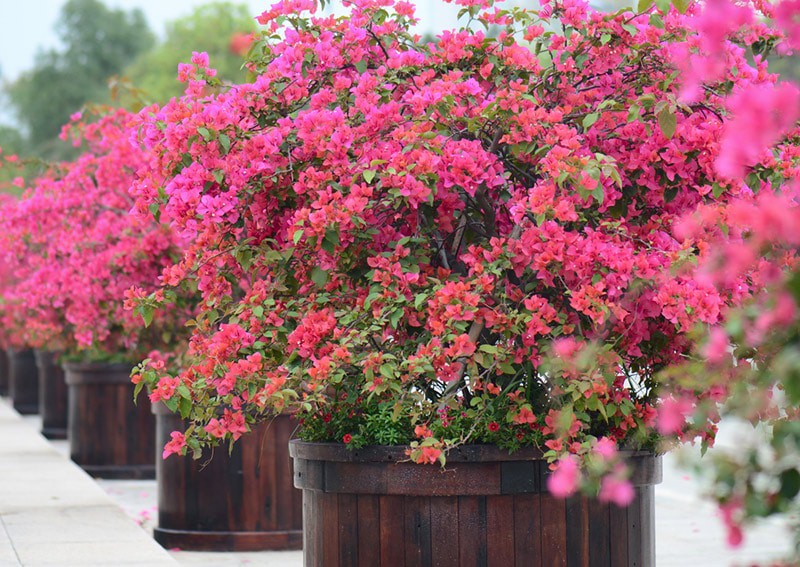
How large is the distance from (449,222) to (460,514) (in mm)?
1020

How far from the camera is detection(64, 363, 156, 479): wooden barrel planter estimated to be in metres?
10.9

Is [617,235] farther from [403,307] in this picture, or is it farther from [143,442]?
[143,442]

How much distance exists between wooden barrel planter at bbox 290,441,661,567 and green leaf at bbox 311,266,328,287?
56cm

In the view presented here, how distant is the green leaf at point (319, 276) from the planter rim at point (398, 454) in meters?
0.54

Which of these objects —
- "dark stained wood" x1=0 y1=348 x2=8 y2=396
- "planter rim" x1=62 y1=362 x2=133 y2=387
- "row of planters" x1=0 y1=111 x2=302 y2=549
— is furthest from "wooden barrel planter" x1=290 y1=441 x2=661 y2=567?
"dark stained wood" x1=0 y1=348 x2=8 y2=396

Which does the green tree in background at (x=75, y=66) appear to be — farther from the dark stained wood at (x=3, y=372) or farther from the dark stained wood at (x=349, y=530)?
the dark stained wood at (x=349, y=530)

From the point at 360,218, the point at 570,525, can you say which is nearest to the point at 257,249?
the point at 360,218

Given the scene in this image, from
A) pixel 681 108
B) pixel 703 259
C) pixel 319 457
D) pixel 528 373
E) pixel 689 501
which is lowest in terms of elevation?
pixel 689 501

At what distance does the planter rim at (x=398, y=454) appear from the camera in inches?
165

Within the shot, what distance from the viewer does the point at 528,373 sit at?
444 centimetres

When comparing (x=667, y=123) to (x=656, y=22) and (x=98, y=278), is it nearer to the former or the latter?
(x=656, y=22)

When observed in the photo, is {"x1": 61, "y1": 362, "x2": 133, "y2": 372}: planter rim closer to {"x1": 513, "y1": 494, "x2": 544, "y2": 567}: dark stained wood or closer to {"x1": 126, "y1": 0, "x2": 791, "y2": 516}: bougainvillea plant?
{"x1": 126, "y1": 0, "x2": 791, "y2": 516}: bougainvillea plant

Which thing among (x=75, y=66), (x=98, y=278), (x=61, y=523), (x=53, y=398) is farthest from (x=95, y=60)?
(x=61, y=523)

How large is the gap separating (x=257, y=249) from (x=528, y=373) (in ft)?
3.40
